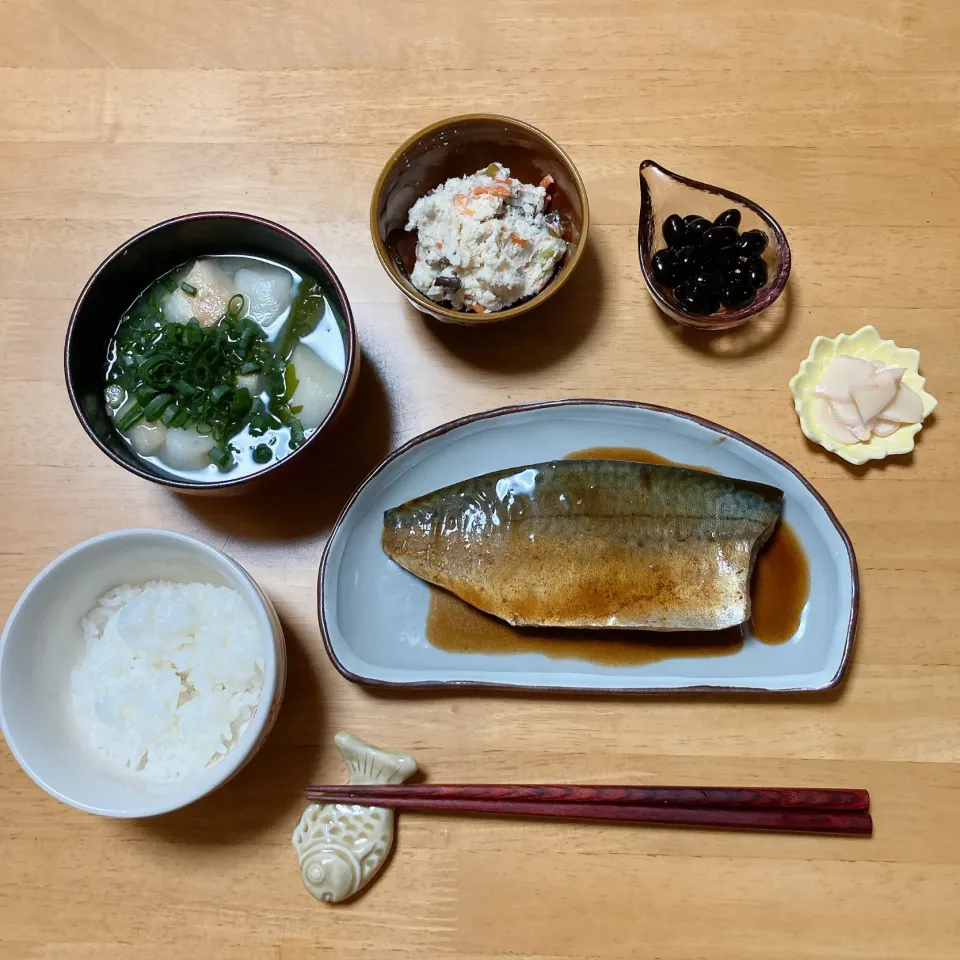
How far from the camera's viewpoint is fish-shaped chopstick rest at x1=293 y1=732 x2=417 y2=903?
137 cm

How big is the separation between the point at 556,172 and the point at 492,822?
1.22 metres

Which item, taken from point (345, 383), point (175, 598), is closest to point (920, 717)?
point (345, 383)

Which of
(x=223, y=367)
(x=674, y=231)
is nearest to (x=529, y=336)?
(x=674, y=231)

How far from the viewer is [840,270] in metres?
1.58

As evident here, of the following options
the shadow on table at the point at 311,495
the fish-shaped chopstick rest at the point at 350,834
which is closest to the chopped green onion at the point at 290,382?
the shadow on table at the point at 311,495

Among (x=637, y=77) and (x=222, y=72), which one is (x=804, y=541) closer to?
(x=637, y=77)

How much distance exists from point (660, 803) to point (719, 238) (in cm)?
104

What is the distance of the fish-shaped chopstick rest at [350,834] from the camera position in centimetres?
137

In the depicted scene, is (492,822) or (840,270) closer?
(492,822)

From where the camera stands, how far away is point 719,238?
148cm

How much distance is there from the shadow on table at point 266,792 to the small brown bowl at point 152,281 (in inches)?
17.5

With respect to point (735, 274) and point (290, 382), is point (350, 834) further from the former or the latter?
point (735, 274)

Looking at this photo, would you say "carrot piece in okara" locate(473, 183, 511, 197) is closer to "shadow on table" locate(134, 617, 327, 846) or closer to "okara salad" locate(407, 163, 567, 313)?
"okara salad" locate(407, 163, 567, 313)

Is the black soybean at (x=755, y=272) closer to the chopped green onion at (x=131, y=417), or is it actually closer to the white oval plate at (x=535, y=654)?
the white oval plate at (x=535, y=654)
